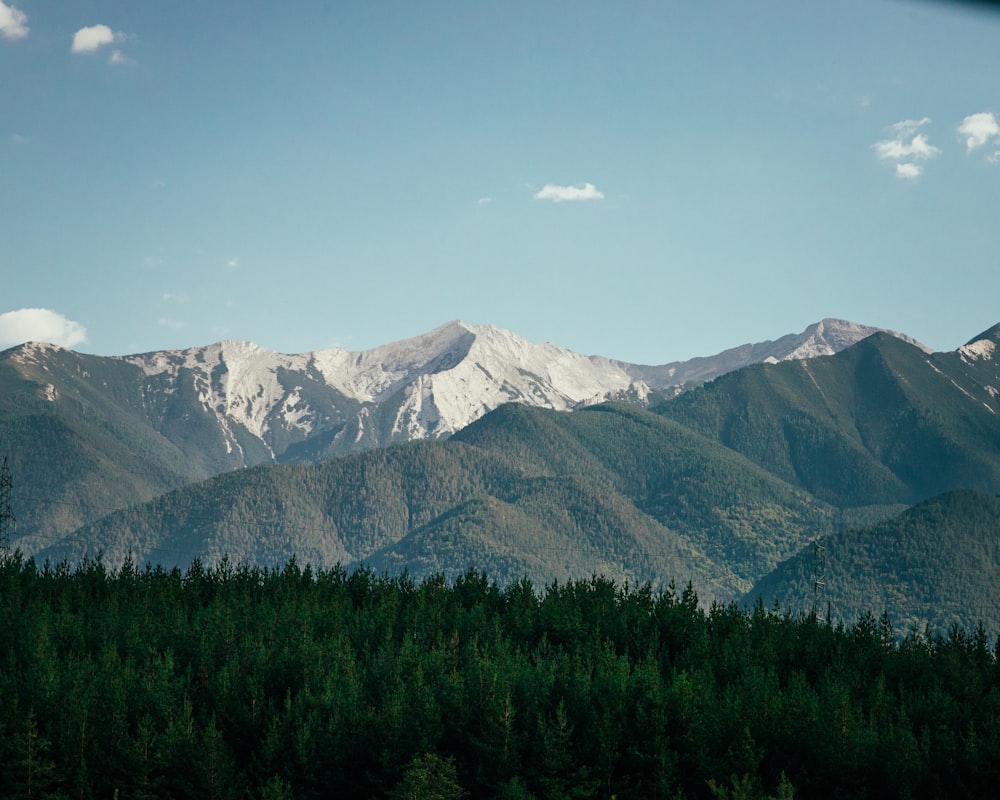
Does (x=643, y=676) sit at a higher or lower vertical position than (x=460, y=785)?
higher

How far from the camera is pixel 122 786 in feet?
319

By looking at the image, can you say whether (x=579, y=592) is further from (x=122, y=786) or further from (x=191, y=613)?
(x=122, y=786)

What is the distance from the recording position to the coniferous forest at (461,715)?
9844cm

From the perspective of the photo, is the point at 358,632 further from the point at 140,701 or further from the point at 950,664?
the point at 950,664

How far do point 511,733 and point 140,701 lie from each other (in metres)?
31.7

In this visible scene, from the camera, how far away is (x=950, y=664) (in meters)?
129

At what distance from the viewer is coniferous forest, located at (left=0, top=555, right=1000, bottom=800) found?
98438mm

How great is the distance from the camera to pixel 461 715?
353 feet

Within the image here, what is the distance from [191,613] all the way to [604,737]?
74060 millimetres

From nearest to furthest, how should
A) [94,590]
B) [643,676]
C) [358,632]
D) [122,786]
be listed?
1. [122,786]
2. [643,676]
3. [358,632]
4. [94,590]

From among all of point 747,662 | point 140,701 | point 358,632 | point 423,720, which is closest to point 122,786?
point 140,701

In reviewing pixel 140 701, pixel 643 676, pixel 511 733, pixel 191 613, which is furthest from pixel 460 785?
pixel 191 613

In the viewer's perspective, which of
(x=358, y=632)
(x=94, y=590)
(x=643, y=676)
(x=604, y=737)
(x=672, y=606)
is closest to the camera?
(x=604, y=737)

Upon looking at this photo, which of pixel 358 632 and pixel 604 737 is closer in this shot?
pixel 604 737
